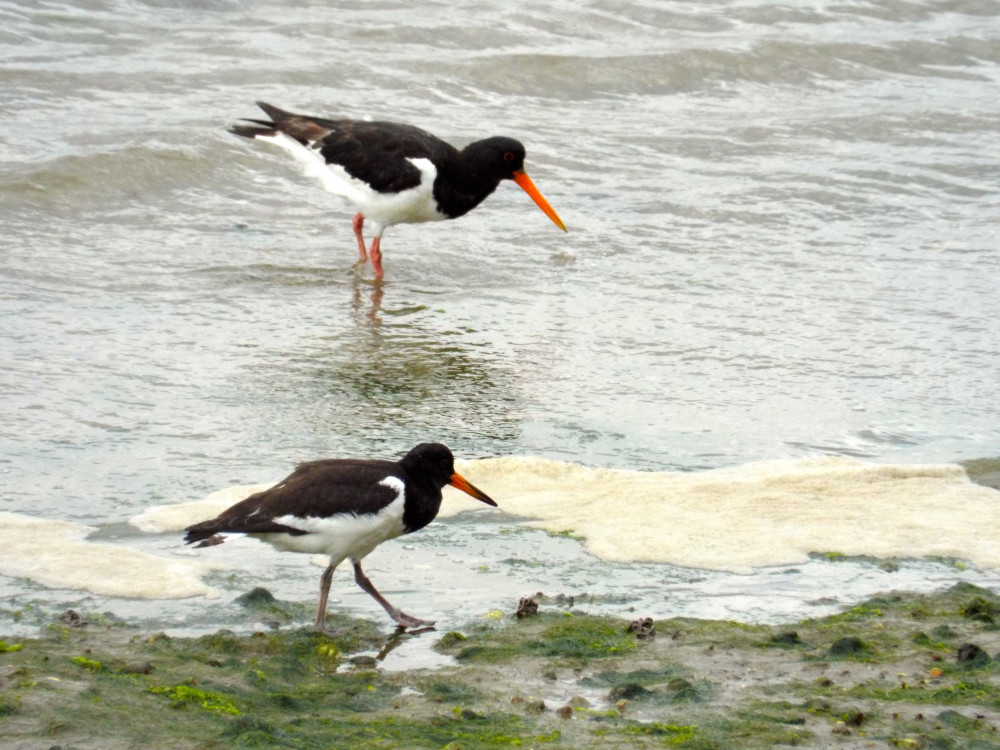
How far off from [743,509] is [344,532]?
1.70 m

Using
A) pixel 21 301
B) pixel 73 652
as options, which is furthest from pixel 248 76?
pixel 73 652

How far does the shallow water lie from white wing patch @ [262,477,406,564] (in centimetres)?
25

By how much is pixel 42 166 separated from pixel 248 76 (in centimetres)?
309

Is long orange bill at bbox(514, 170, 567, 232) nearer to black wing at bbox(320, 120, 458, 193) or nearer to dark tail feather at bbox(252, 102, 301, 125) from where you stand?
black wing at bbox(320, 120, 458, 193)

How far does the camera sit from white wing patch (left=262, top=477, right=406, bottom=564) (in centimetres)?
434

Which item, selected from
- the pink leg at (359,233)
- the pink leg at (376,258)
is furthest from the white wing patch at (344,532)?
the pink leg at (359,233)

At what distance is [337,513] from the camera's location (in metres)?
4.34

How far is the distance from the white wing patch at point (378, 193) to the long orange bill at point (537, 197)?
26.6 inches

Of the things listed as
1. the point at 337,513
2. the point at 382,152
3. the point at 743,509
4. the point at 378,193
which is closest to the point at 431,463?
the point at 337,513

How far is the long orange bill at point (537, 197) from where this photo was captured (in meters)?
9.39

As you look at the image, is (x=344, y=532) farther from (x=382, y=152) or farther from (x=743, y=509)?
(x=382, y=152)

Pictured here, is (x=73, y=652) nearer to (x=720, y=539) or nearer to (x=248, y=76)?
(x=720, y=539)

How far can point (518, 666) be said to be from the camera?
3875 mm

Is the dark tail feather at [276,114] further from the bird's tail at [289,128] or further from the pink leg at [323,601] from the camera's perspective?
the pink leg at [323,601]
